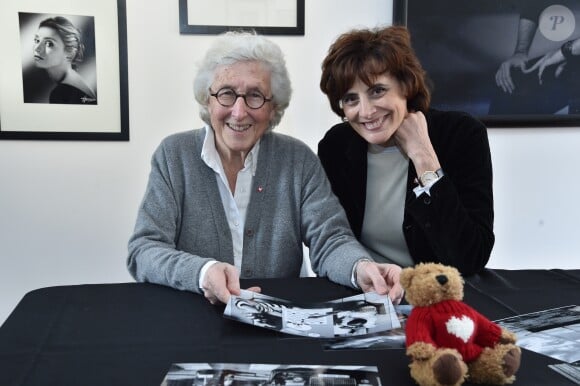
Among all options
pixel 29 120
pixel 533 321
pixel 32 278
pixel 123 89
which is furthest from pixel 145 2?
pixel 533 321

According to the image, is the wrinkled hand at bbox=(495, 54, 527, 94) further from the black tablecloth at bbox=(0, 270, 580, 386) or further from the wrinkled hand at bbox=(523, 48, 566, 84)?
the black tablecloth at bbox=(0, 270, 580, 386)

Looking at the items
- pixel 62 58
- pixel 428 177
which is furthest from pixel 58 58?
pixel 428 177

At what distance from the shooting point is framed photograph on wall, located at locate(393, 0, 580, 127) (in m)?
2.19

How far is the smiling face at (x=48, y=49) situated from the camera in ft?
6.72

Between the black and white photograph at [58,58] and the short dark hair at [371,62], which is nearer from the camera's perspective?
the short dark hair at [371,62]

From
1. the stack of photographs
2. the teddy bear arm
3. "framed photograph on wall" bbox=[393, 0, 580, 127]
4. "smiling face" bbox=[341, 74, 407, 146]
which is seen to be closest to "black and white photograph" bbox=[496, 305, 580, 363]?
the stack of photographs

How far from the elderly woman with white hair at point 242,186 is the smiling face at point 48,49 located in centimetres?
92

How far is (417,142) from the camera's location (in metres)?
1.47

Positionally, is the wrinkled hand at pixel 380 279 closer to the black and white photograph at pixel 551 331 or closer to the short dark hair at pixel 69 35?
the black and white photograph at pixel 551 331

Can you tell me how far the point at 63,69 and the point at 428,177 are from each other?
1513 mm

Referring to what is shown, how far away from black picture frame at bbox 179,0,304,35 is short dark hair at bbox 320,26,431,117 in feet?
2.33

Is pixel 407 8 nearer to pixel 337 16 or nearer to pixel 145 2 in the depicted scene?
pixel 337 16

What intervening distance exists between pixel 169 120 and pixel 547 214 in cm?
177

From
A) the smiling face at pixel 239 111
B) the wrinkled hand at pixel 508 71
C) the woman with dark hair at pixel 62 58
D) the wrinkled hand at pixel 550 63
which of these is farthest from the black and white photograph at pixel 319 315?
the wrinkled hand at pixel 550 63
